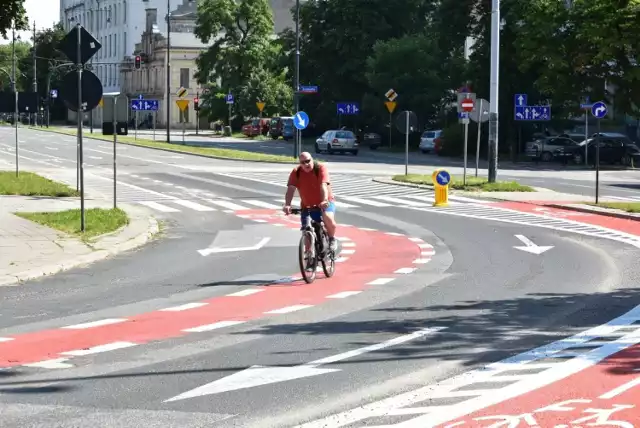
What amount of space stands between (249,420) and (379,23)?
8066 cm

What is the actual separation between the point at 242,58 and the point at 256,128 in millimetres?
10260

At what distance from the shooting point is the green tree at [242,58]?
103 m

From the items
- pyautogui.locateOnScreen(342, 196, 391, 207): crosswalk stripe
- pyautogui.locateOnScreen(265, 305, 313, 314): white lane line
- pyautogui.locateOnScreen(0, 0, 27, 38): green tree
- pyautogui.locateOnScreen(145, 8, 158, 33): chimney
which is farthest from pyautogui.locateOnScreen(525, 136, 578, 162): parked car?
pyautogui.locateOnScreen(145, 8, 158, 33): chimney

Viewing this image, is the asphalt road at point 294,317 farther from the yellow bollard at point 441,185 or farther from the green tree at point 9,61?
the green tree at point 9,61

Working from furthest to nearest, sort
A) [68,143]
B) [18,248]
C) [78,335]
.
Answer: [68,143], [18,248], [78,335]

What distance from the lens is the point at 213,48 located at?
358 ft

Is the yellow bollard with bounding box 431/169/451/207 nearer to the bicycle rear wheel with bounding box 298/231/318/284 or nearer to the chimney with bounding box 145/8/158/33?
the bicycle rear wheel with bounding box 298/231/318/284

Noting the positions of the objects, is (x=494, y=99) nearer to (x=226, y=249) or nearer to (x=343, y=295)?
(x=226, y=249)

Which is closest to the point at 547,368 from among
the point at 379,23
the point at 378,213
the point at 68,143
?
the point at 378,213

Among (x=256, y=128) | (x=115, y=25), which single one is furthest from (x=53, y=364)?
(x=115, y=25)

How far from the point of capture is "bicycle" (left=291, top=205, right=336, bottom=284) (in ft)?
52.9

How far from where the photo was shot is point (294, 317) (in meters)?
12.9

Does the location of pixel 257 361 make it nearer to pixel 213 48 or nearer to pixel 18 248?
pixel 18 248

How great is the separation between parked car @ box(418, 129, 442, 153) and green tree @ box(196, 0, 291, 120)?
28.0 metres
